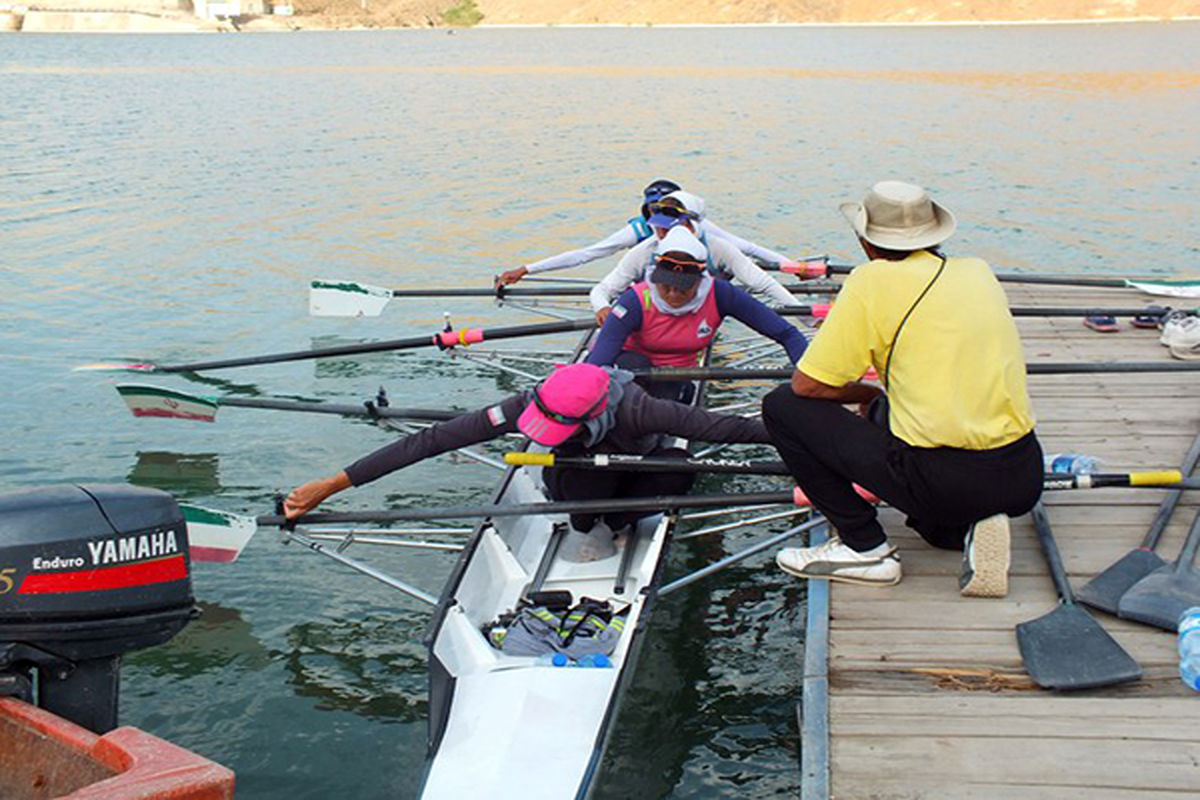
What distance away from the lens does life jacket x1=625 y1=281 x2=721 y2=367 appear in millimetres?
7930

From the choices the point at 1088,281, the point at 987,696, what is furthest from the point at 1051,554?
the point at 1088,281

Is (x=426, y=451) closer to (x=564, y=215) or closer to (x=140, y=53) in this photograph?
(x=564, y=215)

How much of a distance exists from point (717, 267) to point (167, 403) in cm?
408

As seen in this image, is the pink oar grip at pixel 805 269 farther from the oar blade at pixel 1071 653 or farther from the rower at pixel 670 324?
the oar blade at pixel 1071 653

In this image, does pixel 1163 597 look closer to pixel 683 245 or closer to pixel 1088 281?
pixel 683 245

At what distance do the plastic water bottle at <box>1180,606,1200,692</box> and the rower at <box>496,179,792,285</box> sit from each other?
17.7ft

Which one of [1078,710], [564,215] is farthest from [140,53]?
[1078,710]

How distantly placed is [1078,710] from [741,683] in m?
2.55

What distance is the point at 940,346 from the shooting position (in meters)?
4.89

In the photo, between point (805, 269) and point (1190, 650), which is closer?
point (1190, 650)

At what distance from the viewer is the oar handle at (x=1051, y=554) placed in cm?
517

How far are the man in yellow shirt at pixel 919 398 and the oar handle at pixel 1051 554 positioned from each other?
227 mm

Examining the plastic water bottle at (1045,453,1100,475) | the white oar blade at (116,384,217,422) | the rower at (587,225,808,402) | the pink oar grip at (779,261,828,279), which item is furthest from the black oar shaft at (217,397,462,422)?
the pink oar grip at (779,261,828,279)

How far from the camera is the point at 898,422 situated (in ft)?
16.8
